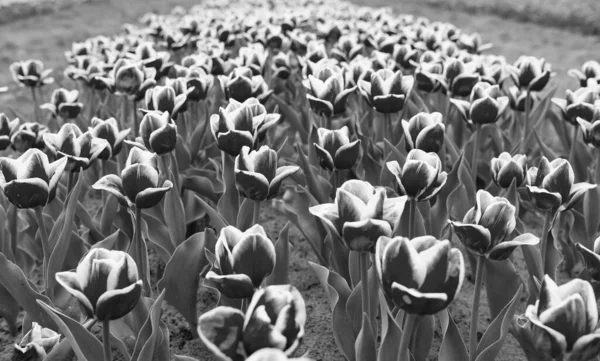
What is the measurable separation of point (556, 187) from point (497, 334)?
472mm

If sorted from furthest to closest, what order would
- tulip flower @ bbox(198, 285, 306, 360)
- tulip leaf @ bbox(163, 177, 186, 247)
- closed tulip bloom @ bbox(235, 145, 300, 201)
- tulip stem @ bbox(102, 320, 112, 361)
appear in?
tulip leaf @ bbox(163, 177, 186, 247)
closed tulip bloom @ bbox(235, 145, 300, 201)
tulip stem @ bbox(102, 320, 112, 361)
tulip flower @ bbox(198, 285, 306, 360)

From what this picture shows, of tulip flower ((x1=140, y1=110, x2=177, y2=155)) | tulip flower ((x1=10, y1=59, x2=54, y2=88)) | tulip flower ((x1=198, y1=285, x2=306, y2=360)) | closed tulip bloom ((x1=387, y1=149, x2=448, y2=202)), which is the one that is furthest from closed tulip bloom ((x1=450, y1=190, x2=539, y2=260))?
tulip flower ((x1=10, y1=59, x2=54, y2=88))

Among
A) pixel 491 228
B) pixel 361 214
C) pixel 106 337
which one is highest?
pixel 361 214

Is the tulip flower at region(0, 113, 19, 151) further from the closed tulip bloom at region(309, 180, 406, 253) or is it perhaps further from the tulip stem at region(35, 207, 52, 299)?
the closed tulip bloom at region(309, 180, 406, 253)

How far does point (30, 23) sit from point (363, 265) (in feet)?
36.8

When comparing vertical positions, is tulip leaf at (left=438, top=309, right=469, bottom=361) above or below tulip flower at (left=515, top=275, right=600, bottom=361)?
below

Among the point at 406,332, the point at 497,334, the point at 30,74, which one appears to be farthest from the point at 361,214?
the point at 30,74

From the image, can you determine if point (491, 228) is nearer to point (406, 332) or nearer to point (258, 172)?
point (406, 332)

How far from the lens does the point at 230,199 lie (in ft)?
7.94

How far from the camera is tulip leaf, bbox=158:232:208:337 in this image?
2.00 meters

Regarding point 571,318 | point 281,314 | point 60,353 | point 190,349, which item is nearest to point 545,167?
point 571,318

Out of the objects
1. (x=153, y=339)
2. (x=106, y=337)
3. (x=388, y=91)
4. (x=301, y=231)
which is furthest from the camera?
(x=388, y=91)

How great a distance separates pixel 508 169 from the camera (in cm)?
221

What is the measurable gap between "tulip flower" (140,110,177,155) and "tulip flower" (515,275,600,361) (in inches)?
55.8
